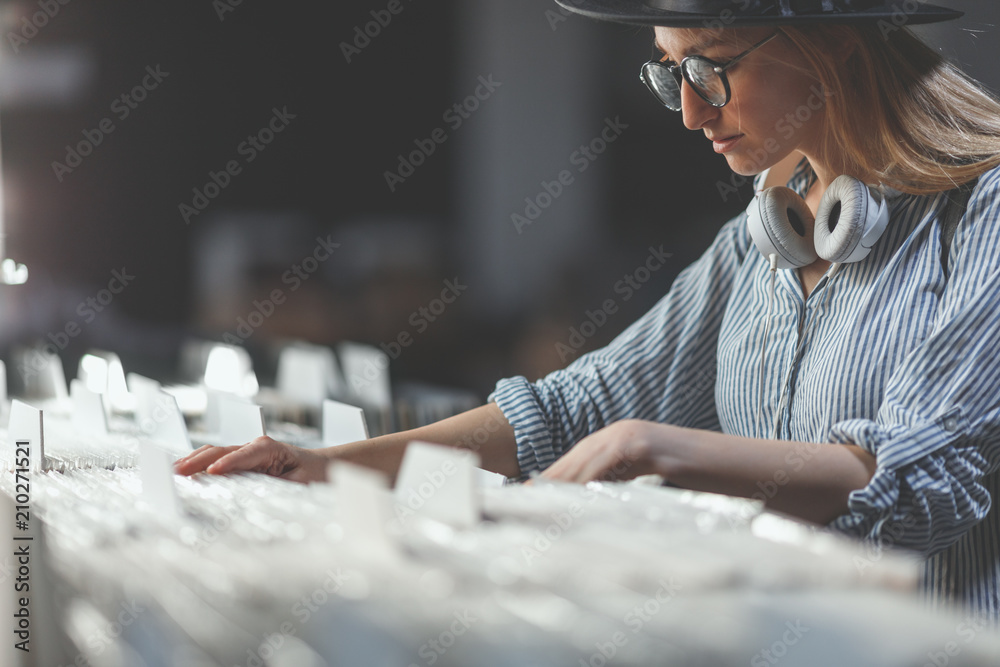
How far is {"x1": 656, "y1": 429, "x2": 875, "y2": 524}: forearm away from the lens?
0.85 m

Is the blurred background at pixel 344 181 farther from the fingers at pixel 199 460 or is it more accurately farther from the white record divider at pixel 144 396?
the fingers at pixel 199 460

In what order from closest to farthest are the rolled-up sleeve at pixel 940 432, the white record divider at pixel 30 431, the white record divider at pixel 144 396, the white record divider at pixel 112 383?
the rolled-up sleeve at pixel 940 432 → the white record divider at pixel 30 431 → the white record divider at pixel 144 396 → the white record divider at pixel 112 383

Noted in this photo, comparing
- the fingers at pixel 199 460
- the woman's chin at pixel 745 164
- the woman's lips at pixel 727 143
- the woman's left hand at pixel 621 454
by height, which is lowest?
the fingers at pixel 199 460

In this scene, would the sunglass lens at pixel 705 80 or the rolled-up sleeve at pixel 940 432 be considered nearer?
the rolled-up sleeve at pixel 940 432

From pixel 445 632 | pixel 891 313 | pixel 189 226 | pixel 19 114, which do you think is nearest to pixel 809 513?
pixel 891 313

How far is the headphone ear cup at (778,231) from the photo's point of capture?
1.11 metres

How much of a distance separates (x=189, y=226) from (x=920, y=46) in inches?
62.6

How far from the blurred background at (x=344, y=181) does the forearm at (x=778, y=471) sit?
116 cm
